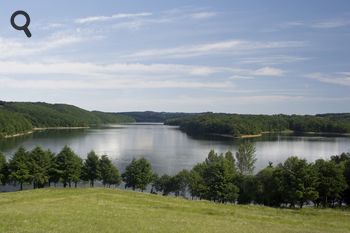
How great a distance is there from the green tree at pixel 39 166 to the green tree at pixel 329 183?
44411 mm

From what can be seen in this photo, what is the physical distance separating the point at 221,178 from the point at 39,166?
30.9 metres

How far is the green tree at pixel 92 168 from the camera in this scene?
76.2 m

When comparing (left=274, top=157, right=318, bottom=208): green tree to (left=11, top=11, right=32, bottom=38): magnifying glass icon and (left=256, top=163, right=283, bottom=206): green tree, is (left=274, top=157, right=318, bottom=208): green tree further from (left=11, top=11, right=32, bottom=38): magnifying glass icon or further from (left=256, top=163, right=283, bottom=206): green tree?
(left=11, top=11, right=32, bottom=38): magnifying glass icon

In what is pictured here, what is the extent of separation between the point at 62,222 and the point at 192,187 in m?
48.2

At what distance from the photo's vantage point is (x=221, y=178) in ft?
218

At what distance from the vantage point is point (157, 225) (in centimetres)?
2534

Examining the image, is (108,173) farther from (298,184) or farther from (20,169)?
(298,184)

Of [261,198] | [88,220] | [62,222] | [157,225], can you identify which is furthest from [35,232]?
[261,198]

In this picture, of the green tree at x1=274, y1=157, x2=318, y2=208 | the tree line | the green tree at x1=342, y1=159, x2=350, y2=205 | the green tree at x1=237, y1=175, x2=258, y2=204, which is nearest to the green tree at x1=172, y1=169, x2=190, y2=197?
the tree line

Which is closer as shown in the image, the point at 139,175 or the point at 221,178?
the point at 221,178

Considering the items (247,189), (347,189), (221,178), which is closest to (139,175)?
(221,178)

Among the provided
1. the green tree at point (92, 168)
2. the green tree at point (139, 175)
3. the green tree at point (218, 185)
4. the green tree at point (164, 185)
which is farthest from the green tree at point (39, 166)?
the green tree at point (218, 185)

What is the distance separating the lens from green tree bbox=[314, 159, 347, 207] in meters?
62.8

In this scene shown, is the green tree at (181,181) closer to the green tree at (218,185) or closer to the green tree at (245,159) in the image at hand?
the green tree at (218,185)
